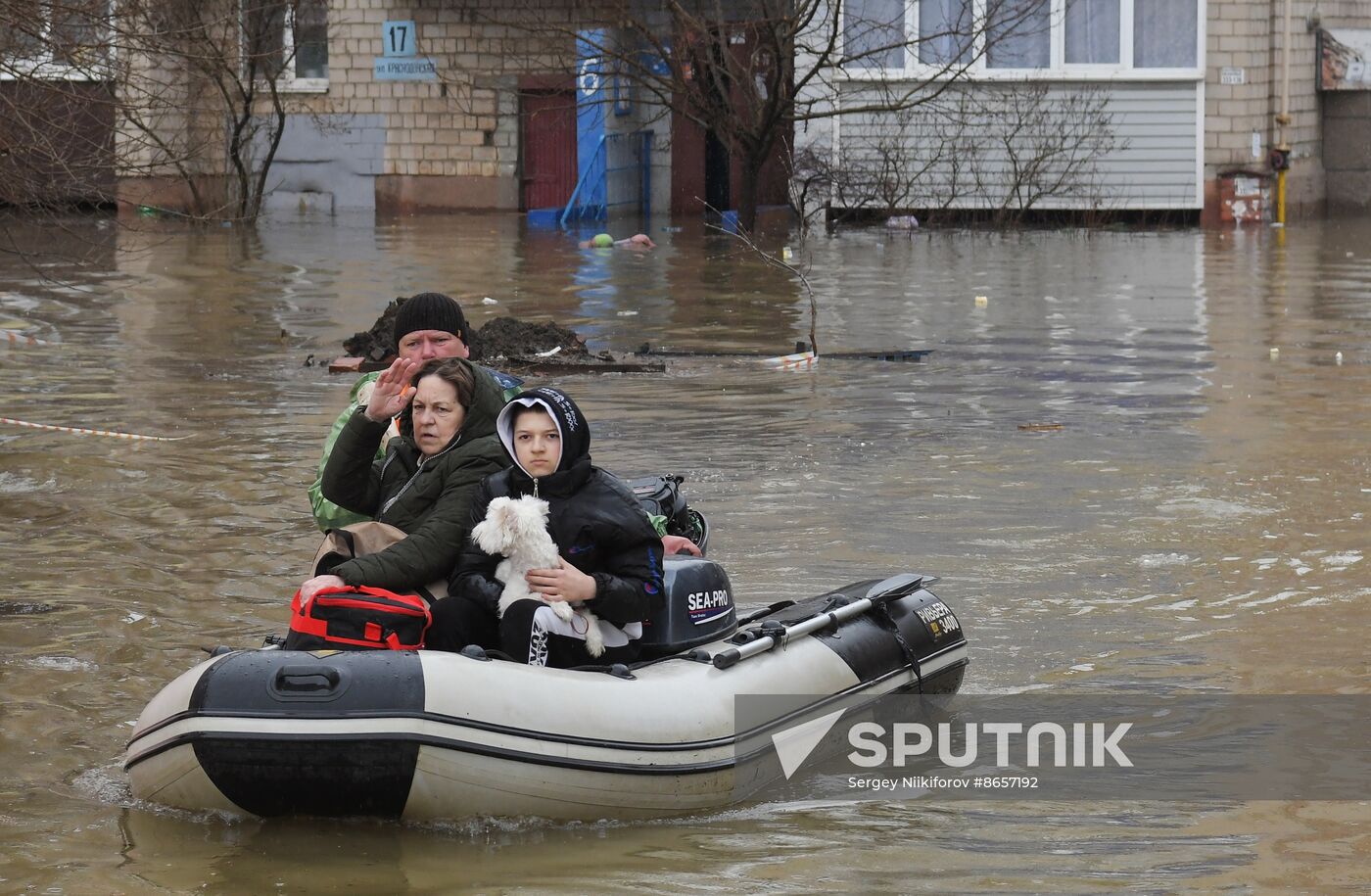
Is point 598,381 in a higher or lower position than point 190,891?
higher

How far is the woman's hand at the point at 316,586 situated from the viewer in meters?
5.50

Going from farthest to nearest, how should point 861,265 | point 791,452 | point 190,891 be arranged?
1. point 861,265
2. point 791,452
3. point 190,891

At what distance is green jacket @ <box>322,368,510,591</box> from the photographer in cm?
570

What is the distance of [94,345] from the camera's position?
1501cm

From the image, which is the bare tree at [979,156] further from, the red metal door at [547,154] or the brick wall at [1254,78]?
the red metal door at [547,154]

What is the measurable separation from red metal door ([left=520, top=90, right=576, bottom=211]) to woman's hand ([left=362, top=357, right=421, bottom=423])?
24.3 meters

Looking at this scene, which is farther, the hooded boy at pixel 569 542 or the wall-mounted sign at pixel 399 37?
the wall-mounted sign at pixel 399 37

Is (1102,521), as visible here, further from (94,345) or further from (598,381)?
(94,345)

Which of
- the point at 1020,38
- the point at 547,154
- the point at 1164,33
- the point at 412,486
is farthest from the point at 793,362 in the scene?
the point at 547,154

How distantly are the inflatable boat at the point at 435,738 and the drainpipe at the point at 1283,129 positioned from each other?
23.1m

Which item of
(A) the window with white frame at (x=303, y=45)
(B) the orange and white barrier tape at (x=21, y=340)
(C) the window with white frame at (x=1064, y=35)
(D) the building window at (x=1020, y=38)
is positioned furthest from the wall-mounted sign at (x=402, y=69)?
(B) the orange and white barrier tape at (x=21, y=340)

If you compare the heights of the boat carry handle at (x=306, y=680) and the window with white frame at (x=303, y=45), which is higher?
the window with white frame at (x=303, y=45)

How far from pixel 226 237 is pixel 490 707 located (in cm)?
2183

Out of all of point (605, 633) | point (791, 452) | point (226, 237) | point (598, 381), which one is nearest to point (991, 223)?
point (226, 237)
